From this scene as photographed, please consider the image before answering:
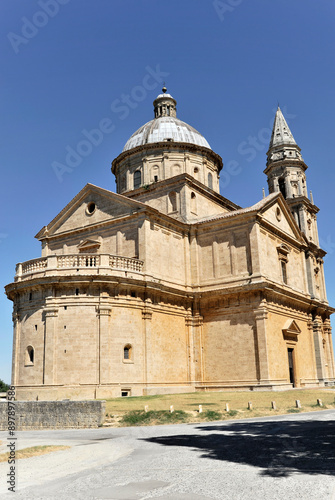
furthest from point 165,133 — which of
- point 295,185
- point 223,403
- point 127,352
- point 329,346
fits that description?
point 223,403

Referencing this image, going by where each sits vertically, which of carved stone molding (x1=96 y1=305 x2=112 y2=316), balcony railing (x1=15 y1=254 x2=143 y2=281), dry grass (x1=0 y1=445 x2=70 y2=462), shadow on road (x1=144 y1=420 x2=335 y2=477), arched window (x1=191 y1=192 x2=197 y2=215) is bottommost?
dry grass (x1=0 y1=445 x2=70 y2=462)

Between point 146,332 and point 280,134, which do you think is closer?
point 146,332

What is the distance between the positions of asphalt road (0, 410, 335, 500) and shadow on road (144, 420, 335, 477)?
2 centimetres

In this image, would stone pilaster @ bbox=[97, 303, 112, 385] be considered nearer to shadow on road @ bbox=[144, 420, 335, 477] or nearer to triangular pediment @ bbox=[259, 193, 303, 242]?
shadow on road @ bbox=[144, 420, 335, 477]

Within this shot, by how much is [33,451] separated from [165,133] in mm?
37581

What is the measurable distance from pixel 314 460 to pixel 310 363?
31.9 m

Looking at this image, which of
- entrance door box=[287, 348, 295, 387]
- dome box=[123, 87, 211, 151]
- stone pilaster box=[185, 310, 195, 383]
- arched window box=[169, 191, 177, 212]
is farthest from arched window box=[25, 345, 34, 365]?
dome box=[123, 87, 211, 151]

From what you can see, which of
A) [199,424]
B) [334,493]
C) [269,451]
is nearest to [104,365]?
[199,424]

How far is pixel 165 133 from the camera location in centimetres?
4722

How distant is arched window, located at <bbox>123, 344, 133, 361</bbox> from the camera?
3078 cm

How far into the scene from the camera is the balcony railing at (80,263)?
30.9m

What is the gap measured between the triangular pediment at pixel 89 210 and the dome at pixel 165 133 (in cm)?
1076

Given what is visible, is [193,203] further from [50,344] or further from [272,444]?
[272,444]

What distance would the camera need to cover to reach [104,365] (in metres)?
29.3
